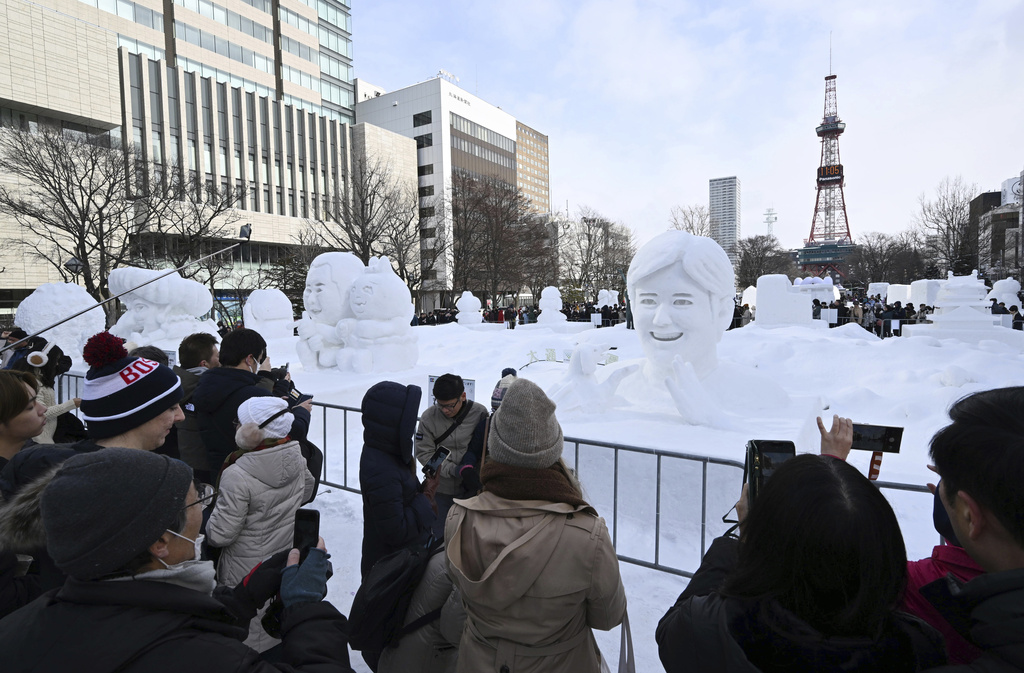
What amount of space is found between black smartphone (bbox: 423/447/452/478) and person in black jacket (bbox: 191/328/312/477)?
78 cm

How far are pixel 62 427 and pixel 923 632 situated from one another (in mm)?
5276

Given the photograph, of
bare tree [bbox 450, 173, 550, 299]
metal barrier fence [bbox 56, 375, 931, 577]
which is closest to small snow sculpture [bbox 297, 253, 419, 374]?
metal barrier fence [bbox 56, 375, 931, 577]

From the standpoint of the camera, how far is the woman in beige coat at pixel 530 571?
170 cm

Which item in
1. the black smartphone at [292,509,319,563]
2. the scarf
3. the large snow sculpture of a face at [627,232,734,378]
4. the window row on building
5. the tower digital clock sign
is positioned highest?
the tower digital clock sign

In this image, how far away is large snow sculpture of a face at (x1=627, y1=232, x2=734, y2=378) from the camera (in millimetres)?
5801

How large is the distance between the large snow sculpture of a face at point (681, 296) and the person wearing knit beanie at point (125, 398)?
182 inches

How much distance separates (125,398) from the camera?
7.98 feet

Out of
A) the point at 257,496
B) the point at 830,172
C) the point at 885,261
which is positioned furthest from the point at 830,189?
the point at 257,496

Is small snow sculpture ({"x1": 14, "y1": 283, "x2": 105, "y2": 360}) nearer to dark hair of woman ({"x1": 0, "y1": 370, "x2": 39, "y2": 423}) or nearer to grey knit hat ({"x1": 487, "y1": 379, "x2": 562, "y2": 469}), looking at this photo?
dark hair of woman ({"x1": 0, "y1": 370, "x2": 39, "y2": 423})

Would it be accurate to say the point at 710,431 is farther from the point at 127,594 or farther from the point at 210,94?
the point at 210,94

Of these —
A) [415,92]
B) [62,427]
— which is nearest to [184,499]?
[62,427]

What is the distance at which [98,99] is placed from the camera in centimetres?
2970

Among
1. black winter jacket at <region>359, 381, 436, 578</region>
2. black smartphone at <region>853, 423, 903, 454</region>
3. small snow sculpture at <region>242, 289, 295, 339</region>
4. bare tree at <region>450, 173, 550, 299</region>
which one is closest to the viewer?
black smartphone at <region>853, 423, 903, 454</region>

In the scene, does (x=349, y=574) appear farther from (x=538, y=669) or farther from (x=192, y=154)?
(x=192, y=154)
